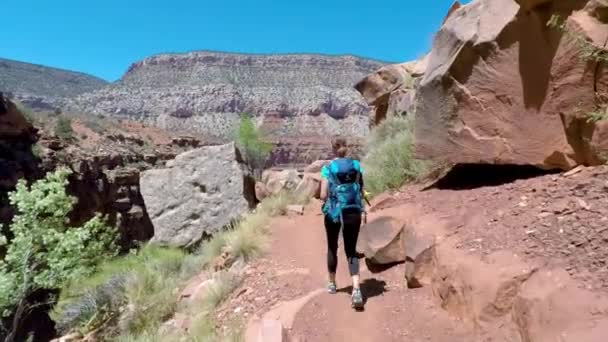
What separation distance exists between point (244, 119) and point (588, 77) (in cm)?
2510

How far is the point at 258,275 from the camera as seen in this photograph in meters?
6.88

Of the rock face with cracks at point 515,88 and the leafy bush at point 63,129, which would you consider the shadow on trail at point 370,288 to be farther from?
the leafy bush at point 63,129

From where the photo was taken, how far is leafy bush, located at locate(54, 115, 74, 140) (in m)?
36.7

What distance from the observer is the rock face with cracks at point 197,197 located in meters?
10.1

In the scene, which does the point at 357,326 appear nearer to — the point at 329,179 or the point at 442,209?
the point at 329,179

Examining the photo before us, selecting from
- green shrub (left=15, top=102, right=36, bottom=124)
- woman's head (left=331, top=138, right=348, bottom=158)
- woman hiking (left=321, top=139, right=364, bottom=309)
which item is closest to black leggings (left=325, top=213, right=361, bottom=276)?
woman hiking (left=321, top=139, right=364, bottom=309)

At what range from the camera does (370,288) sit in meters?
5.57

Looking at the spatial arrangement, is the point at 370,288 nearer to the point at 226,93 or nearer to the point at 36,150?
the point at 36,150

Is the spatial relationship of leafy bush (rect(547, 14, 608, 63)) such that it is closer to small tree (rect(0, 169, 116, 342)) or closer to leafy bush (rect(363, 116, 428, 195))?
leafy bush (rect(363, 116, 428, 195))

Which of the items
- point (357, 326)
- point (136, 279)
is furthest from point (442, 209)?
point (136, 279)

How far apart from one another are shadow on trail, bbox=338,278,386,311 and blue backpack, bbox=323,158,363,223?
0.81m

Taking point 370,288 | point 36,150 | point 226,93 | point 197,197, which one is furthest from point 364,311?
point 226,93

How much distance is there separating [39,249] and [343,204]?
6.86 meters

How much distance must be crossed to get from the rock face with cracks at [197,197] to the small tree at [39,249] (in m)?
1.33
